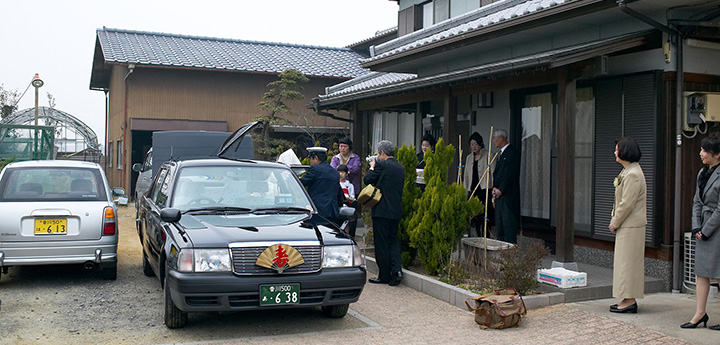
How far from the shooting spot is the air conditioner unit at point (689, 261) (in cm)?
712

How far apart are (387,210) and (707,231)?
3.49 meters

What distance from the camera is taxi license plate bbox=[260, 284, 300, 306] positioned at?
5.29 metres

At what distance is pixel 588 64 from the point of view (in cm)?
742

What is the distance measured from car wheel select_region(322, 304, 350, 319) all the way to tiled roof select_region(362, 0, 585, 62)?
486 cm

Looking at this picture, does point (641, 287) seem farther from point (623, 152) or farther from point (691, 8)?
point (691, 8)

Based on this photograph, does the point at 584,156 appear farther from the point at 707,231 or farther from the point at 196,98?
the point at 196,98

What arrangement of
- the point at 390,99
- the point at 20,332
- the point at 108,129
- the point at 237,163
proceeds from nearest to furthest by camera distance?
the point at 20,332 < the point at 237,163 < the point at 390,99 < the point at 108,129

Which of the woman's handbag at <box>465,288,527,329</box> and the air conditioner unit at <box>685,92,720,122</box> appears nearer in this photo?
the woman's handbag at <box>465,288,527,329</box>

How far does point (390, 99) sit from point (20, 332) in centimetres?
798

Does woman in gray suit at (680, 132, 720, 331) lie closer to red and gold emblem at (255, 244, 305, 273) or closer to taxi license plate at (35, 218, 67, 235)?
red and gold emblem at (255, 244, 305, 273)

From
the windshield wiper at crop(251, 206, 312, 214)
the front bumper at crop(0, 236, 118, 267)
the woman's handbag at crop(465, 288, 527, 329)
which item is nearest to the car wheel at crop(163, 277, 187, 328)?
the windshield wiper at crop(251, 206, 312, 214)

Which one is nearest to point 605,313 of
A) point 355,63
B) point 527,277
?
point 527,277

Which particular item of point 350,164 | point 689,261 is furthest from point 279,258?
point 350,164

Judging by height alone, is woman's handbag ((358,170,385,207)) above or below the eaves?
below
